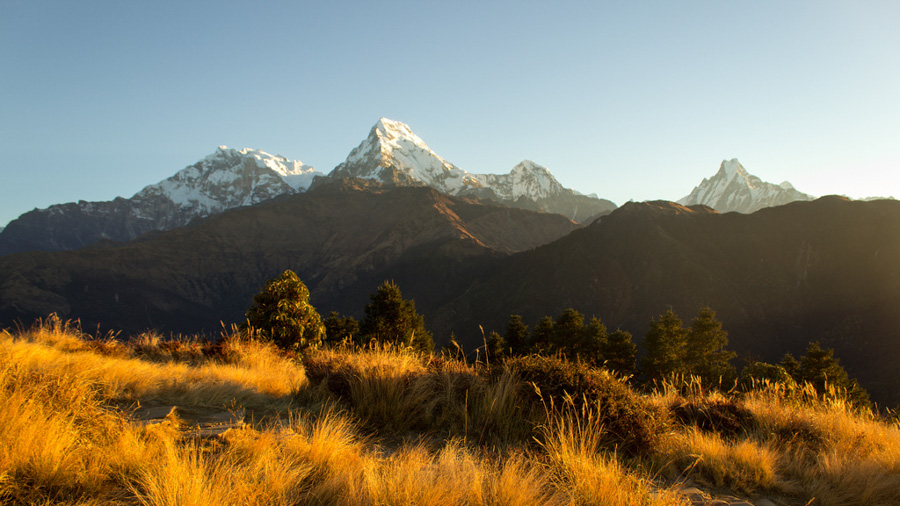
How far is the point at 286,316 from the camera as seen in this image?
46.5 ft

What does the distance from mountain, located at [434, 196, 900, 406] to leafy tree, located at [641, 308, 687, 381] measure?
4256cm

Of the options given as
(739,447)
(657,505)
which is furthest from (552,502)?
(739,447)

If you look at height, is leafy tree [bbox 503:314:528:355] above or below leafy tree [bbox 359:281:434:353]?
below

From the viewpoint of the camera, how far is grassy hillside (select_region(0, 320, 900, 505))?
9.29 feet

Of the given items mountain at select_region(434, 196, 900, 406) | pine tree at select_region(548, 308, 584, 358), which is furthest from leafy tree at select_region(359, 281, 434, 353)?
mountain at select_region(434, 196, 900, 406)

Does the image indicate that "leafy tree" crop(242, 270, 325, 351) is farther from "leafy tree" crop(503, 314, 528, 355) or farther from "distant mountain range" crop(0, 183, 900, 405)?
"distant mountain range" crop(0, 183, 900, 405)

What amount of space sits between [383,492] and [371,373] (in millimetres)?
3023

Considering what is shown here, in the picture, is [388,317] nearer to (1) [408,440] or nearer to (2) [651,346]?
(2) [651,346]

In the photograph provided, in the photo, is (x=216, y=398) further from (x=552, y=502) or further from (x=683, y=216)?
(x=683, y=216)

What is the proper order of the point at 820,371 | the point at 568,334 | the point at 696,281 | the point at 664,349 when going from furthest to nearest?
the point at 696,281 < the point at 568,334 < the point at 664,349 < the point at 820,371

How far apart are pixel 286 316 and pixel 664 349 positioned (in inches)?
1132

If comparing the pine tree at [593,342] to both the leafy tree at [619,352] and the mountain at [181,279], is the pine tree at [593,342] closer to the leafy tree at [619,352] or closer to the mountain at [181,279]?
the leafy tree at [619,352]

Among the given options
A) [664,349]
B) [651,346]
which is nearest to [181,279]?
[651,346]

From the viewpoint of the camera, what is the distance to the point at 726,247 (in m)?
102
